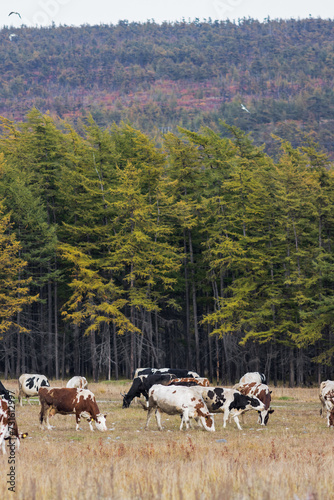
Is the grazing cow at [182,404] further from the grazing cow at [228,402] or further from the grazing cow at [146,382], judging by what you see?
the grazing cow at [146,382]

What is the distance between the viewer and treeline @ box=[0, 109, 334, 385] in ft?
145

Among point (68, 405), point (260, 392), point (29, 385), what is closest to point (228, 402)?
point (260, 392)

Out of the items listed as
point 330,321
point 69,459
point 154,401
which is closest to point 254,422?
point 154,401

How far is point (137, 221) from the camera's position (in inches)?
1833

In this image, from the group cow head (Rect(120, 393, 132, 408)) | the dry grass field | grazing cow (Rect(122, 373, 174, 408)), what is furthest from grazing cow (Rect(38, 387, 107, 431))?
cow head (Rect(120, 393, 132, 408))

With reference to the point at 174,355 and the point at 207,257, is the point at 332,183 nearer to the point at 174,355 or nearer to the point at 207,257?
the point at 207,257

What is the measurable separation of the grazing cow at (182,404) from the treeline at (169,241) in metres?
22.1

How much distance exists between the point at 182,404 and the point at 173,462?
7678 millimetres

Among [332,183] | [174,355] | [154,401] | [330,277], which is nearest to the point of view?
[154,401]

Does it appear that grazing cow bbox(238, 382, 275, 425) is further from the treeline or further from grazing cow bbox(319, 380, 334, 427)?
the treeline

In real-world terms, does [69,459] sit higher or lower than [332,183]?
lower

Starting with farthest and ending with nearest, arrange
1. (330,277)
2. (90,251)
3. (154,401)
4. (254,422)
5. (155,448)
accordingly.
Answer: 1. (90,251)
2. (330,277)
3. (254,422)
4. (154,401)
5. (155,448)

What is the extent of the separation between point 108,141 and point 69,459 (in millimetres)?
39819

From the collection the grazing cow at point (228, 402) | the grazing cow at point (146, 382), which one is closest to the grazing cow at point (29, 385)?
the grazing cow at point (146, 382)
